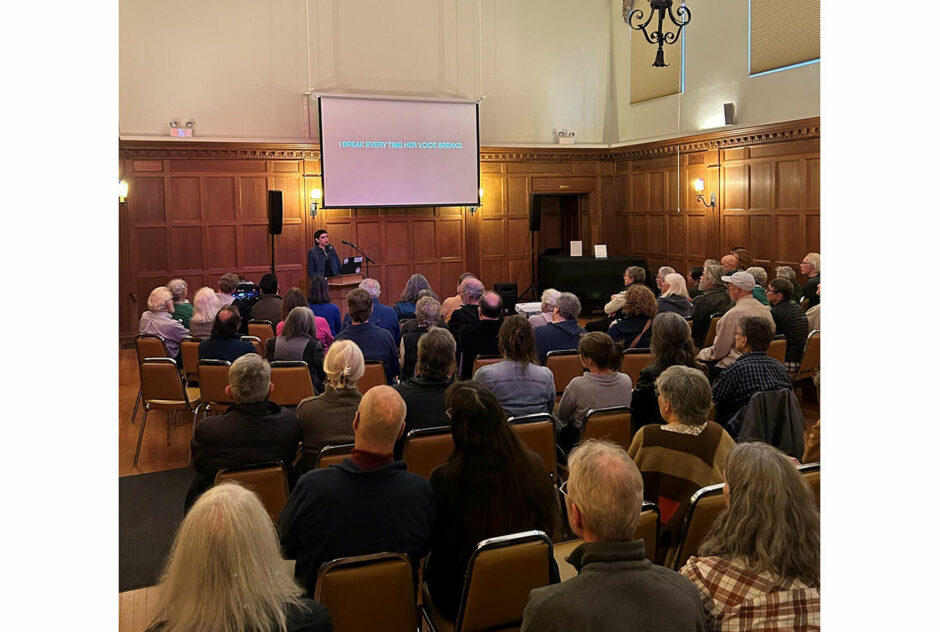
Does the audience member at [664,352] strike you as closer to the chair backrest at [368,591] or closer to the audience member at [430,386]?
the audience member at [430,386]

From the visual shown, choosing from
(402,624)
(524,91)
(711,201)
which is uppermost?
(524,91)

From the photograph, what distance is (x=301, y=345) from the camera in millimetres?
5500

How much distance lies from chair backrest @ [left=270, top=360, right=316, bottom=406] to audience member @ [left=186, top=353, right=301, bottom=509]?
134 centimetres

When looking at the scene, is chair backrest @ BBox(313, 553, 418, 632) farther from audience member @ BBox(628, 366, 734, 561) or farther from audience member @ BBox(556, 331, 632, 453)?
audience member @ BBox(556, 331, 632, 453)

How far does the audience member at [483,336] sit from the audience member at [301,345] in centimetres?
105

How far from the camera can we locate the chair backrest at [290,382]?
5051mm

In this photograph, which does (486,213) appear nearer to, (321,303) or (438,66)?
(438,66)

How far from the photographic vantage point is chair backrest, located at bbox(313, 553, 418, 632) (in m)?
2.31

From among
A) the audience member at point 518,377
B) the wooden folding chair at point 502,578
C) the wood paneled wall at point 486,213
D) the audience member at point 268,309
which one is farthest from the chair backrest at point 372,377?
the wood paneled wall at point 486,213

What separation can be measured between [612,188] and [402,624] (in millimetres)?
12727

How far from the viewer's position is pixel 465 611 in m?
2.37
